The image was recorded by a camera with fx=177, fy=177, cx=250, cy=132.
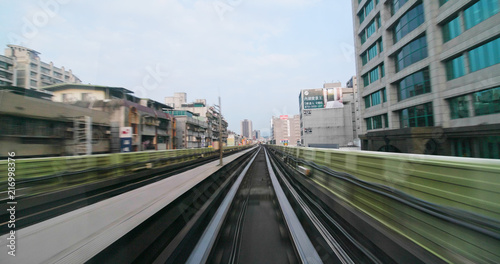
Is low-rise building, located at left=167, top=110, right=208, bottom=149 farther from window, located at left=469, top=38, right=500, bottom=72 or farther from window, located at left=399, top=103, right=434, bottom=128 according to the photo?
window, located at left=469, top=38, right=500, bottom=72

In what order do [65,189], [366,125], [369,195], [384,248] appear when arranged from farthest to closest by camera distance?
[366,125]
[65,189]
[369,195]
[384,248]

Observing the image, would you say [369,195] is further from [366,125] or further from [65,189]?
[366,125]

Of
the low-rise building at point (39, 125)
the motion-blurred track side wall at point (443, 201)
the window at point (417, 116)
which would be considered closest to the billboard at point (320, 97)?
the window at point (417, 116)

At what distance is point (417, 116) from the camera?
1529 cm

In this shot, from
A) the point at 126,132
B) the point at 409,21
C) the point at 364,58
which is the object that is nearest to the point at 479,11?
the point at 409,21

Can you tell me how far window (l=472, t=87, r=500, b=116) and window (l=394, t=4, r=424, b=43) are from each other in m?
8.04

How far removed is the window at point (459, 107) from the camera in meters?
11.5

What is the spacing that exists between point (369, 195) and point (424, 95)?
55.4 feet

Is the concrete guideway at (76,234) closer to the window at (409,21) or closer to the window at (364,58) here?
the window at (409,21)

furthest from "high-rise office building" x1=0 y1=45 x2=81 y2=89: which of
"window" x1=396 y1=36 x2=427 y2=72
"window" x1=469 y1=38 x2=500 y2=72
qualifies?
"window" x1=396 y1=36 x2=427 y2=72

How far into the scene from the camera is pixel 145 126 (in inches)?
1142

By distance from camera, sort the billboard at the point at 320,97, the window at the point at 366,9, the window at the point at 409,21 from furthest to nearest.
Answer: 1. the billboard at the point at 320,97
2. the window at the point at 366,9
3. the window at the point at 409,21

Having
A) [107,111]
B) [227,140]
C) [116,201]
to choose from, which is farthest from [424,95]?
[227,140]

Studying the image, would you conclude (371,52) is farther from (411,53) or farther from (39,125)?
(39,125)
